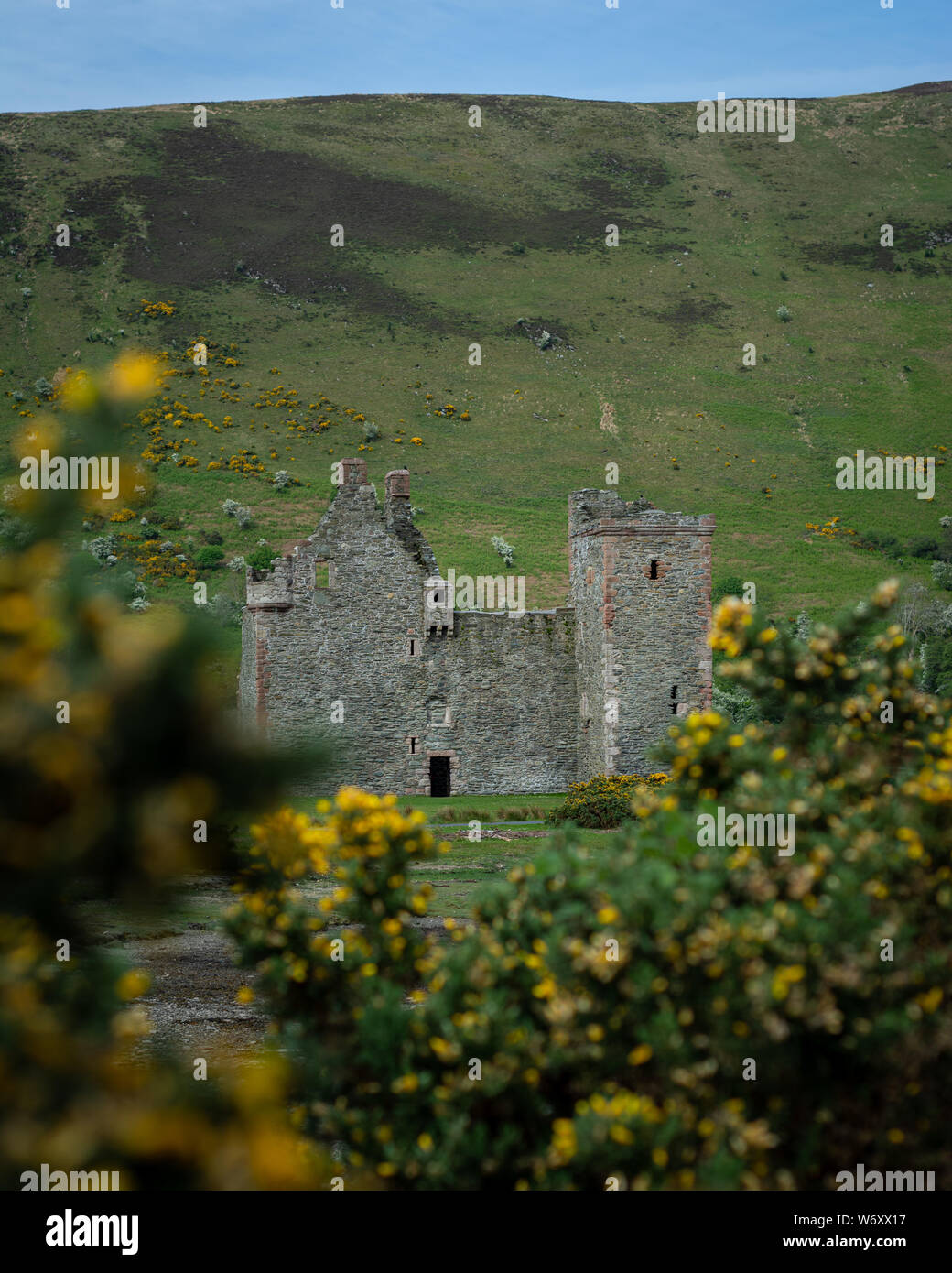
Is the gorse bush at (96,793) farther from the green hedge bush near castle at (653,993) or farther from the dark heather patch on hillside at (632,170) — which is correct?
the dark heather patch on hillside at (632,170)

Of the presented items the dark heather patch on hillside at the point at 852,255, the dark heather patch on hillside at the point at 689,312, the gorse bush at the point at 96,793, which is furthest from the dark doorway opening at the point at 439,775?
the dark heather patch on hillside at the point at 852,255

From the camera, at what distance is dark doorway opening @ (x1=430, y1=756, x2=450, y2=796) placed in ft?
117

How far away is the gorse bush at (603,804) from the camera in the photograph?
28422mm

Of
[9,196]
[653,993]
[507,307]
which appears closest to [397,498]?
[653,993]

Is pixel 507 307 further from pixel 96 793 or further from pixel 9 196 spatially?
pixel 96 793

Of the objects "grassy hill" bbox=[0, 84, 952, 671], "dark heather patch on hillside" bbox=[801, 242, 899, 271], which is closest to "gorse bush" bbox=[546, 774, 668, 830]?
"grassy hill" bbox=[0, 84, 952, 671]

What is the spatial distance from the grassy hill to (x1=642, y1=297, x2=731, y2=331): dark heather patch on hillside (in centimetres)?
28

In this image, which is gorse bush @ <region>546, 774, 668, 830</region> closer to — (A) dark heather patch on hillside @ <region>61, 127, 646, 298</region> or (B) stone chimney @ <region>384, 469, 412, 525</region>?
(B) stone chimney @ <region>384, 469, 412, 525</region>

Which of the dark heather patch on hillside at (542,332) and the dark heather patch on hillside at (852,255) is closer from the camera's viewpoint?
the dark heather patch on hillside at (542,332)

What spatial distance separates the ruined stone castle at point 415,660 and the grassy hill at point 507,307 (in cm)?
2186

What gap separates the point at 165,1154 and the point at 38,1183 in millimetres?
742

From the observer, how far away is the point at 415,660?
35.3 meters

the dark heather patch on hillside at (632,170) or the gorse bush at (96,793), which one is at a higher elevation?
the dark heather patch on hillside at (632,170)
